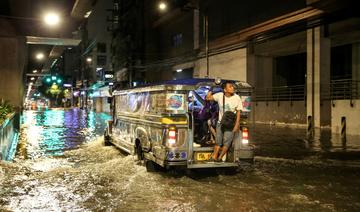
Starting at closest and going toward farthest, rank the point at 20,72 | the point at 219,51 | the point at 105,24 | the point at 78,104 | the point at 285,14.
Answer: the point at 20,72
the point at 285,14
the point at 219,51
the point at 105,24
the point at 78,104

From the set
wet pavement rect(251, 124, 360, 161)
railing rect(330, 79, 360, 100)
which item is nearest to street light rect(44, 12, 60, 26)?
wet pavement rect(251, 124, 360, 161)

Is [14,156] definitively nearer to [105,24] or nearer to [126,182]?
[126,182]

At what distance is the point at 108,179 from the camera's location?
→ 31.5 ft

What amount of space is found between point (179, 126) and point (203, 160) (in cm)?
101

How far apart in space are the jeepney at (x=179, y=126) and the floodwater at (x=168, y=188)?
1.40ft

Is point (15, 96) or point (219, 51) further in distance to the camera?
point (219, 51)

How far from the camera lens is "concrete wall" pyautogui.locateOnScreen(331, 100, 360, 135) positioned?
21641mm

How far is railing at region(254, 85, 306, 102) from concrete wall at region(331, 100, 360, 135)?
4.86 metres

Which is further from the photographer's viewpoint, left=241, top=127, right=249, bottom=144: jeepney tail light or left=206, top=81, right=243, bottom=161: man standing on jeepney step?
left=241, top=127, right=249, bottom=144: jeepney tail light

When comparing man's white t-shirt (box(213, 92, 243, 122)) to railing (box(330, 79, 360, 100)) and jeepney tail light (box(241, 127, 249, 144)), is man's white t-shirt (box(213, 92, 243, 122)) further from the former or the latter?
railing (box(330, 79, 360, 100))

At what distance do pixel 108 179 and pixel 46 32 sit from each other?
1306 centimetres

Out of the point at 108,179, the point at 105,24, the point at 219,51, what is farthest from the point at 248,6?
the point at 105,24

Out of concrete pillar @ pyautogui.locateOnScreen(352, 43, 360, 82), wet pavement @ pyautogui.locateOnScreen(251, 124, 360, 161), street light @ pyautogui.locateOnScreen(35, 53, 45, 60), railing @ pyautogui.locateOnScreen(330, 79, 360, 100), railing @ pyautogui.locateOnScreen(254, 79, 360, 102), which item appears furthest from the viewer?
street light @ pyautogui.locateOnScreen(35, 53, 45, 60)

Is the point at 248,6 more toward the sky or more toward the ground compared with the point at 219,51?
more toward the sky
